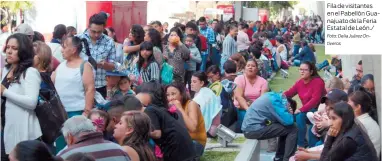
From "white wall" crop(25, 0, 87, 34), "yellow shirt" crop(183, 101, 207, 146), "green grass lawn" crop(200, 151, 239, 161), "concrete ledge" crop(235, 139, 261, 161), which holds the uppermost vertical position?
"white wall" crop(25, 0, 87, 34)

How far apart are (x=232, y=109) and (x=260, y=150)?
2.42 ft

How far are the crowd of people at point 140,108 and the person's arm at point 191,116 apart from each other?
0.4 inches

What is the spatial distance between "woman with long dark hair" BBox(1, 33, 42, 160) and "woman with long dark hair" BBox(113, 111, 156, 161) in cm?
81

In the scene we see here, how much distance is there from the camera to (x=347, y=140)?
783cm

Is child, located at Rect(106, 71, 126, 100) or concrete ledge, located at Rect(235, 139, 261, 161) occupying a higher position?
child, located at Rect(106, 71, 126, 100)

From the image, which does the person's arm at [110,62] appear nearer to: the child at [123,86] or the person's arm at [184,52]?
the child at [123,86]

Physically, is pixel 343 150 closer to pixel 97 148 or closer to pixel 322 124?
pixel 322 124

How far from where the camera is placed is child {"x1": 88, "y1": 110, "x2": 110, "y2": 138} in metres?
7.52

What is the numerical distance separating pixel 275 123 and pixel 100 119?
3.92 m

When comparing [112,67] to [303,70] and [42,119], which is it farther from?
[303,70]

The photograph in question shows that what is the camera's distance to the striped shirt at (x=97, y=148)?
620 cm

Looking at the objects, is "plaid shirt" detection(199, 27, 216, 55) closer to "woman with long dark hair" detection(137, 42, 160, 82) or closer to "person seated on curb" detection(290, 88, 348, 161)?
"woman with long dark hair" detection(137, 42, 160, 82)

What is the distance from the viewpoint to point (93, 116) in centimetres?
761

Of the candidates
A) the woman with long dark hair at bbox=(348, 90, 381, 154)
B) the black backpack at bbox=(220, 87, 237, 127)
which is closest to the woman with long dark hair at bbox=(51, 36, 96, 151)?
the woman with long dark hair at bbox=(348, 90, 381, 154)
